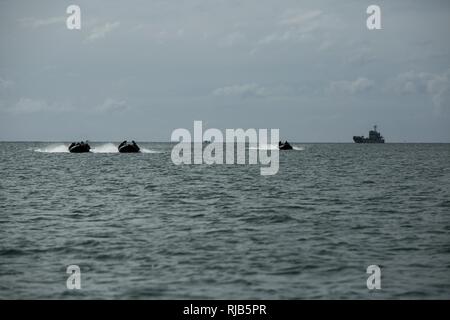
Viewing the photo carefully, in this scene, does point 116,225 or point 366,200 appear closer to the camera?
point 116,225

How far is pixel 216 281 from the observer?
1506 cm

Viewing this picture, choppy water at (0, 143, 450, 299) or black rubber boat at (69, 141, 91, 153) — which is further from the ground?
black rubber boat at (69, 141, 91, 153)

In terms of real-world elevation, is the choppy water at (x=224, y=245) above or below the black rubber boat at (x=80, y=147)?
below

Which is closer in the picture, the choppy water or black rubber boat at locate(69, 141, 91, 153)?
the choppy water

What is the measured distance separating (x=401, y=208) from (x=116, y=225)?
1515cm

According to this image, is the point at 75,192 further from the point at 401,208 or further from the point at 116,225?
Answer: the point at 401,208

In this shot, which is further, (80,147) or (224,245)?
(80,147)

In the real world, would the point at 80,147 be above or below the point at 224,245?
above

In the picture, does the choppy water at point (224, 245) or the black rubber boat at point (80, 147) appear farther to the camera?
the black rubber boat at point (80, 147)

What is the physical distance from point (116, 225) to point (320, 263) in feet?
33.2

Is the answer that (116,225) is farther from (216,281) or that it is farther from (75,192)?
(75,192)
